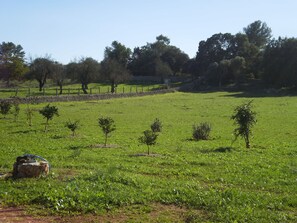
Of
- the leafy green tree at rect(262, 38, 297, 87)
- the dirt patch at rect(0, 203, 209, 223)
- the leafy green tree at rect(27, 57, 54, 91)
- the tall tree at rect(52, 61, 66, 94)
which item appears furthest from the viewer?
the leafy green tree at rect(262, 38, 297, 87)

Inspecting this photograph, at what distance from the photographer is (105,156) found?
18.5m

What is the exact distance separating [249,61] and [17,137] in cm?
9268

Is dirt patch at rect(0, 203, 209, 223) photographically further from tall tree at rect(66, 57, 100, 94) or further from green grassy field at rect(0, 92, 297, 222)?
tall tree at rect(66, 57, 100, 94)

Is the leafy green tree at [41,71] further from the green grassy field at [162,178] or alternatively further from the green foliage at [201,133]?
the green foliage at [201,133]

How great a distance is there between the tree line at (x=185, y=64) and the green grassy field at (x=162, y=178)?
2157 inches

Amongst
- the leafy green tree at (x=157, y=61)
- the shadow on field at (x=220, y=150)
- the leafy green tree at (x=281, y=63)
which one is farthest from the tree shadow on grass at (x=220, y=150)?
the leafy green tree at (x=157, y=61)

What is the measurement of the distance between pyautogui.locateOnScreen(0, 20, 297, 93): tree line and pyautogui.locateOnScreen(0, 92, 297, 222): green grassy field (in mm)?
54780

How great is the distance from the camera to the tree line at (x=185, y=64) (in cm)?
8238

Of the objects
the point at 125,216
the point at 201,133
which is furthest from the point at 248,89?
the point at 125,216

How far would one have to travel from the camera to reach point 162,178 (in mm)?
14148

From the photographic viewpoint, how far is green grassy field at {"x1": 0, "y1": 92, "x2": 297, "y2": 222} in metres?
10.2

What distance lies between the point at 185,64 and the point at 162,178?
11421 cm

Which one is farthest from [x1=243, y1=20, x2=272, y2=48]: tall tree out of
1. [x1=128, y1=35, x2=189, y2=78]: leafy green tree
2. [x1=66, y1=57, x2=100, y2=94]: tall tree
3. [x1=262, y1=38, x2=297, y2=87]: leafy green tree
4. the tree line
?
[x1=66, y1=57, x2=100, y2=94]: tall tree

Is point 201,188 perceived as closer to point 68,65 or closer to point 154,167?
point 154,167
